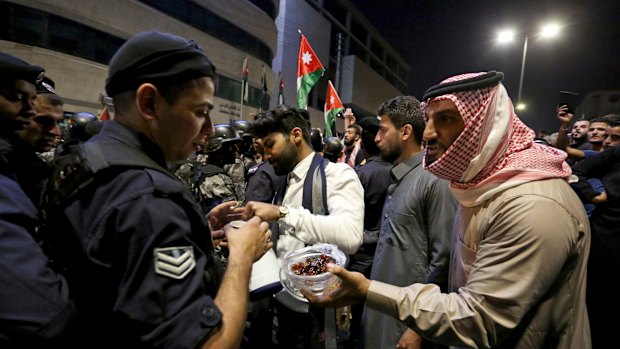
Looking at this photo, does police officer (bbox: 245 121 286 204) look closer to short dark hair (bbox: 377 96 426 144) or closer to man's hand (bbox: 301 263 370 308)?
short dark hair (bbox: 377 96 426 144)

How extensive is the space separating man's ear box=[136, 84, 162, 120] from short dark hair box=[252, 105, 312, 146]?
1.89 m

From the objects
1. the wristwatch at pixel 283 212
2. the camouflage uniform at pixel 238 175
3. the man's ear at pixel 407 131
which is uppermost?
the man's ear at pixel 407 131

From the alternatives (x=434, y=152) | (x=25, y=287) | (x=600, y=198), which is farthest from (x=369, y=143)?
(x=25, y=287)

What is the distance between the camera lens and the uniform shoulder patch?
95 cm

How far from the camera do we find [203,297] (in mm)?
1012

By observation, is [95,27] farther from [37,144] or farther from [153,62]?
[153,62]

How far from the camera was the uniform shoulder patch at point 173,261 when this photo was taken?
0.95 metres

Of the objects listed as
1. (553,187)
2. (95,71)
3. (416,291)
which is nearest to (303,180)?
(416,291)

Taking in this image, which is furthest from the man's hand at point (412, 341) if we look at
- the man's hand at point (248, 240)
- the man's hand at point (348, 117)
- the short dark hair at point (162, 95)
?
the man's hand at point (348, 117)

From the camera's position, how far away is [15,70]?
186 centimetres

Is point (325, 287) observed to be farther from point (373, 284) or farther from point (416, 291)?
point (416, 291)

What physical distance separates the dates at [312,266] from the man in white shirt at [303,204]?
535 millimetres

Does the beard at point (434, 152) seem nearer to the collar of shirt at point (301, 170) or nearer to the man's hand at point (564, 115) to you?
the collar of shirt at point (301, 170)

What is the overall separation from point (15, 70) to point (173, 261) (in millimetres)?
1790
